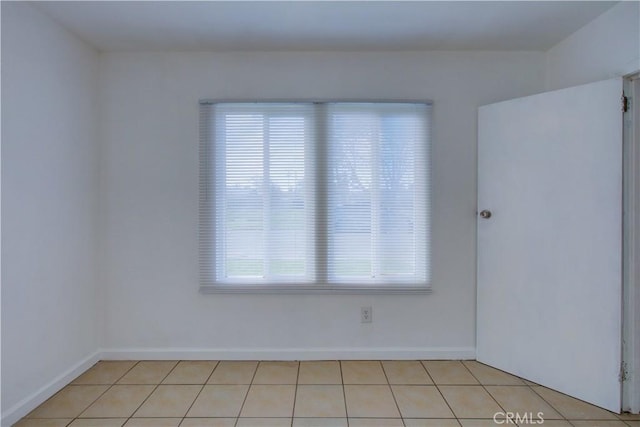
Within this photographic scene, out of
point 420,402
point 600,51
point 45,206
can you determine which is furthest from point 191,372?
point 600,51

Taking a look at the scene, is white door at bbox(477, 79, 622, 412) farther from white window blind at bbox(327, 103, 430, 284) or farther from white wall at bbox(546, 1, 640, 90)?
white window blind at bbox(327, 103, 430, 284)

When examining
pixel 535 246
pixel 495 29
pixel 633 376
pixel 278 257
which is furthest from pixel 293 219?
pixel 633 376

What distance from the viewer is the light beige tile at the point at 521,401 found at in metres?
1.90

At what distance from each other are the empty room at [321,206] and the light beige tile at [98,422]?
135 millimetres

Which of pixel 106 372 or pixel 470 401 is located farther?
pixel 106 372

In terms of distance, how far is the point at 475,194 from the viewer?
8.25 feet

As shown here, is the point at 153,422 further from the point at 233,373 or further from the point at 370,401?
the point at 370,401

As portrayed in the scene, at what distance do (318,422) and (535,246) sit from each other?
176cm

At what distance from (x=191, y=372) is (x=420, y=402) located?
1.55 metres

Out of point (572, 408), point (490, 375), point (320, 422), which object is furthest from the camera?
point (490, 375)

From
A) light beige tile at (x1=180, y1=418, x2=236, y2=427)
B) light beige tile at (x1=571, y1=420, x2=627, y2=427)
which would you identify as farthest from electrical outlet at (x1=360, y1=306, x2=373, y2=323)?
light beige tile at (x1=571, y1=420, x2=627, y2=427)

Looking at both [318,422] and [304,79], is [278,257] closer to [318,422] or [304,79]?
[318,422]

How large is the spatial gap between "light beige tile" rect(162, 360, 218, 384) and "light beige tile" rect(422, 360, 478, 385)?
1572 mm

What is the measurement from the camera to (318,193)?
2484 mm
